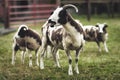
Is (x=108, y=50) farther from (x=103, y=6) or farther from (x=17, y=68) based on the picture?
(x=103, y=6)

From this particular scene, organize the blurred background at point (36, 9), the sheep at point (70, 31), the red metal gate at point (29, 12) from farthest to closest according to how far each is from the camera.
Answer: the blurred background at point (36, 9) < the red metal gate at point (29, 12) < the sheep at point (70, 31)

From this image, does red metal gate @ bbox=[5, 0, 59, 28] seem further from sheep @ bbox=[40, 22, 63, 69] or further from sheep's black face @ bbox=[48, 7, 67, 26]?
sheep's black face @ bbox=[48, 7, 67, 26]

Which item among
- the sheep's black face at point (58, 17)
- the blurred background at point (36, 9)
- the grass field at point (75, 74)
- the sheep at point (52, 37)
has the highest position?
the sheep's black face at point (58, 17)

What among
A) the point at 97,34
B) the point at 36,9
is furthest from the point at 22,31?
the point at 36,9

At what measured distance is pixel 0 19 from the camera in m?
28.2

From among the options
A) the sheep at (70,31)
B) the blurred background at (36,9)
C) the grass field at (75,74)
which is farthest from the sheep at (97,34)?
the blurred background at (36,9)

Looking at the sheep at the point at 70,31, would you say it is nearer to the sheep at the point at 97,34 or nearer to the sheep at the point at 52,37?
the sheep at the point at 52,37

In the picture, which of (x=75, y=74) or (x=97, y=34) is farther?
(x=97, y=34)

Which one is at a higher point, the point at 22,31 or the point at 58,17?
the point at 58,17

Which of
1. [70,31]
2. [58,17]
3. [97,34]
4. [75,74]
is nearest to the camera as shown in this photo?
[58,17]

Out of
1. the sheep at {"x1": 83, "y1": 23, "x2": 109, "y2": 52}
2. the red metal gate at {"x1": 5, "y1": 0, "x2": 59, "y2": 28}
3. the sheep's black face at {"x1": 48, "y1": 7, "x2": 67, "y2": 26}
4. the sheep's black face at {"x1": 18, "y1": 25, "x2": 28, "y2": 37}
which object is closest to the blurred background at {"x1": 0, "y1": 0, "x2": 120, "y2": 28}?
the red metal gate at {"x1": 5, "y1": 0, "x2": 59, "y2": 28}

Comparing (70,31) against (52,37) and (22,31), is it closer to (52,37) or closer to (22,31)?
(52,37)

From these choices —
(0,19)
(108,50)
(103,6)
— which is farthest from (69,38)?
(103,6)

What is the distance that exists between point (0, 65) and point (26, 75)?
1.89m
